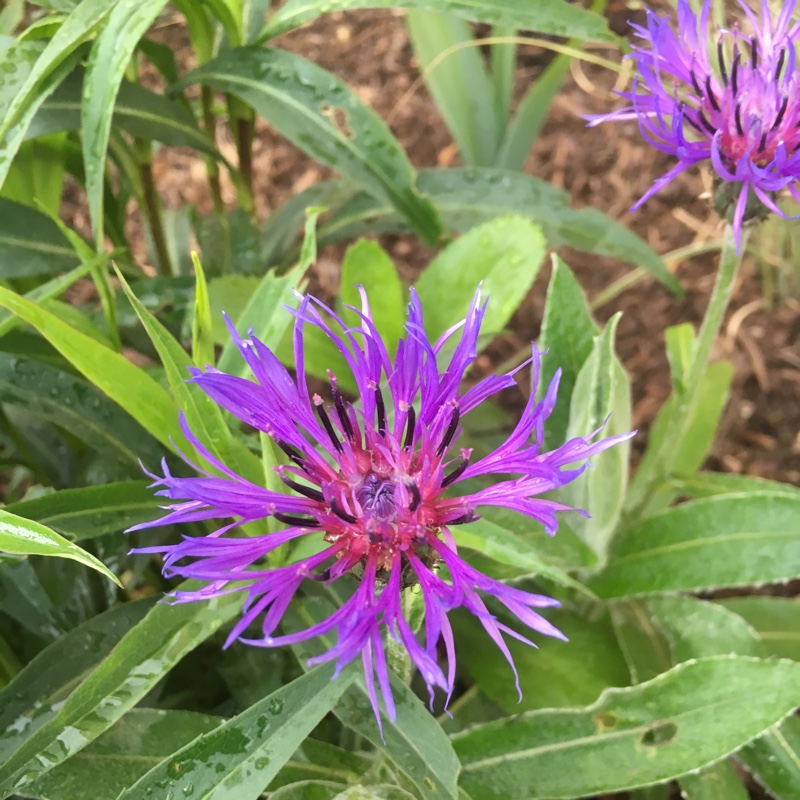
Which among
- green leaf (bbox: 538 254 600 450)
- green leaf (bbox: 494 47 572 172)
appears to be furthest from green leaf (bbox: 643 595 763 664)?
green leaf (bbox: 494 47 572 172)

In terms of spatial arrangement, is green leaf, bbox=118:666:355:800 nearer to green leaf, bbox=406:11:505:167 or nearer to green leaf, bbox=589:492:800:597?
green leaf, bbox=589:492:800:597

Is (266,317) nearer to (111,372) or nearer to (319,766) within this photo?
(111,372)

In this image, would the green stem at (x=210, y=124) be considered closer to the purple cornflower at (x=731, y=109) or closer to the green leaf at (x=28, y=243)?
the green leaf at (x=28, y=243)

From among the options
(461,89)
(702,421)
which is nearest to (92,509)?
(702,421)

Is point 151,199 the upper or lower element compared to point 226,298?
upper

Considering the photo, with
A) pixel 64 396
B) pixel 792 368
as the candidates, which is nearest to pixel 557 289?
pixel 64 396

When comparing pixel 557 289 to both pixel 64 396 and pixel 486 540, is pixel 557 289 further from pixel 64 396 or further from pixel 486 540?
pixel 64 396
